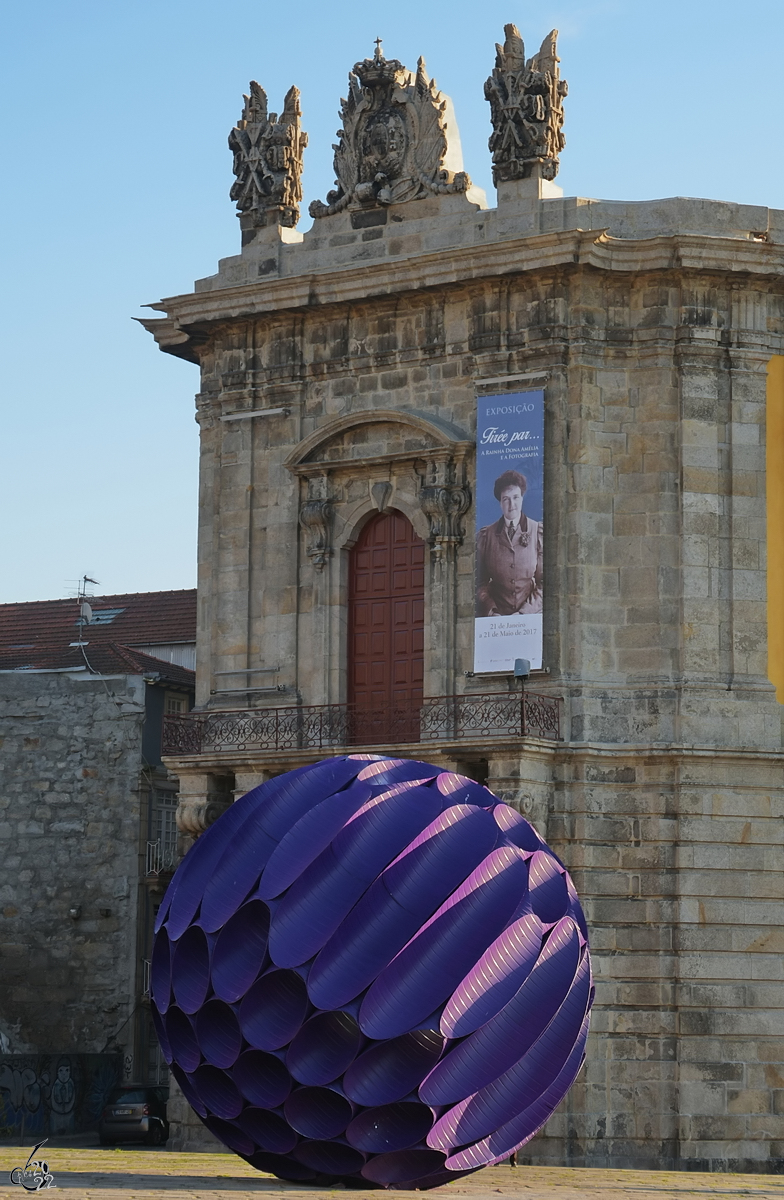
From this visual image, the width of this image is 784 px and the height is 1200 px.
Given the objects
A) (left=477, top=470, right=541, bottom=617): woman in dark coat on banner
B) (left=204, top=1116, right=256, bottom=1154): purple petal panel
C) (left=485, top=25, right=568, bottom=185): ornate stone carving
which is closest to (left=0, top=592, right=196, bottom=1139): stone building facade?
(left=477, top=470, right=541, bottom=617): woman in dark coat on banner

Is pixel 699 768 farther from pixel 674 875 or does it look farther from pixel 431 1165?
pixel 431 1165

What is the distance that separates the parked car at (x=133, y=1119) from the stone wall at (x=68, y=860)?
140 inches

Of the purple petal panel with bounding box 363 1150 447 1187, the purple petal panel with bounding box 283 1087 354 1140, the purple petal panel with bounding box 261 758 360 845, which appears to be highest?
the purple petal panel with bounding box 261 758 360 845

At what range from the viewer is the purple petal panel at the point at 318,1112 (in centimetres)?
1994

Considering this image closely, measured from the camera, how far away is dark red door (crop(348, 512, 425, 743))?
32.0 meters

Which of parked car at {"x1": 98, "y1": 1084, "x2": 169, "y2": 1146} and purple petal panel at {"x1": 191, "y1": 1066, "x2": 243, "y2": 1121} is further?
parked car at {"x1": 98, "y1": 1084, "x2": 169, "y2": 1146}

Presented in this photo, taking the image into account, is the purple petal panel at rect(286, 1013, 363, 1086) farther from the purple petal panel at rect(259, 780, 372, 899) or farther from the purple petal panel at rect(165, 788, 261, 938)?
the purple petal panel at rect(165, 788, 261, 938)

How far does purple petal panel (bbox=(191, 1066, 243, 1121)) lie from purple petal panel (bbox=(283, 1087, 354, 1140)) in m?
0.66

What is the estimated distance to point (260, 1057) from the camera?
66.6 feet

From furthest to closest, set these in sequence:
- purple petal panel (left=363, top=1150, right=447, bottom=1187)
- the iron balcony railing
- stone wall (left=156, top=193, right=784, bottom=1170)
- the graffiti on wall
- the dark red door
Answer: the graffiti on wall, the dark red door, the iron balcony railing, stone wall (left=156, top=193, right=784, bottom=1170), purple petal panel (left=363, top=1150, right=447, bottom=1187)

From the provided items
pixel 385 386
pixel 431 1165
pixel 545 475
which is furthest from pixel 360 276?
pixel 431 1165

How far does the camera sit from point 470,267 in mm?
31250

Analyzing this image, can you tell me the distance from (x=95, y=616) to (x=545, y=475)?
690 inches

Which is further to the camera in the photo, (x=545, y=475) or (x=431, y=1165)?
(x=545, y=475)
